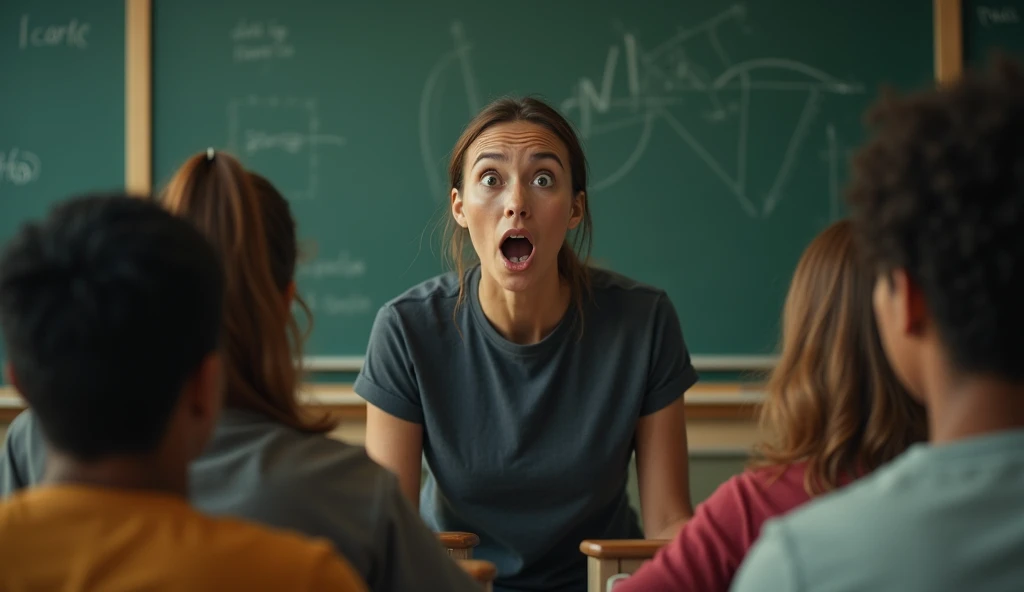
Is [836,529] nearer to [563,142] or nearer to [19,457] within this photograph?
[19,457]

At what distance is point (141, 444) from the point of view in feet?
3.28

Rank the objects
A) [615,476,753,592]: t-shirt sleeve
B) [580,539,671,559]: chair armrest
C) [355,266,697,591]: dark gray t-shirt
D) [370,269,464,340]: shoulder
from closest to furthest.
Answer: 1. [615,476,753,592]: t-shirt sleeve
2. [580,539,671,559]: chair armrest
3. [355,266,697,591]: dark gray t-shirt
4. [370,269,464,340]: shoulder

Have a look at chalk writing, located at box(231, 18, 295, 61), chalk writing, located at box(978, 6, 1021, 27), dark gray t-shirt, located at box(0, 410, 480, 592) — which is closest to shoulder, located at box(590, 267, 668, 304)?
dark gray t-shirt, located at box(0, 410, 480, 592)

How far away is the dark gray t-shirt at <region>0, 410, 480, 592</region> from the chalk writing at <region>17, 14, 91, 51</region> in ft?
9.62

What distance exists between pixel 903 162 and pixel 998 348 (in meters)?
0.17

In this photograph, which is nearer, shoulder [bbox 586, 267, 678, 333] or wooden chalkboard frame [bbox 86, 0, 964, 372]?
shoulder [bbox 586, 267, 678, 333]

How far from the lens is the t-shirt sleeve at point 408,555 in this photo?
4.35ft

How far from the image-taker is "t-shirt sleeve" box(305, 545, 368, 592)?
3.21ft

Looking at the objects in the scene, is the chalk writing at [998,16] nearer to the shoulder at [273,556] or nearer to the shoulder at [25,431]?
the shoulder at [25,431]

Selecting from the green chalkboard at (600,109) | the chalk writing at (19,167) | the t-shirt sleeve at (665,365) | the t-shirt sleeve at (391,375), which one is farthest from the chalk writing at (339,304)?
the t-shirt sleeve at (665,365)

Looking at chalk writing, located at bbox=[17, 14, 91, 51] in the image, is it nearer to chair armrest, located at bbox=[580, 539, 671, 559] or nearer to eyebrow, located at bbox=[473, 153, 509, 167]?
eyebrow, located at bbox=[473, 153, 509, 167]

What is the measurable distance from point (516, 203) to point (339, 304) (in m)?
1.60

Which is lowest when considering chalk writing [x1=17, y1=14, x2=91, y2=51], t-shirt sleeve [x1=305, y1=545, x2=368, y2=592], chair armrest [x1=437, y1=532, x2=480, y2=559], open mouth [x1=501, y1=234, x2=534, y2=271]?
chair armrest [x1=437, y1=532, x2=480, y2=559]

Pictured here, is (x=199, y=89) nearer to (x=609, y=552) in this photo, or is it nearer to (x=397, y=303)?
(x=397, y=303)
